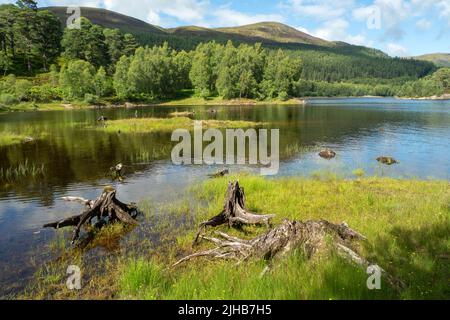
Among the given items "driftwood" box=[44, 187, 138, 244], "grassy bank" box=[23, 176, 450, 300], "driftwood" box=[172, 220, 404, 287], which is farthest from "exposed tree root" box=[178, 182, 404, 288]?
"driftwood" box=[44, 187, 138, 244]

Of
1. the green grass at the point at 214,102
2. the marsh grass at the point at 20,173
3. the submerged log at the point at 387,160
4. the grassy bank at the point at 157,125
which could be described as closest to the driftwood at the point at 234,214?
the marsh grass at the point at 20,173

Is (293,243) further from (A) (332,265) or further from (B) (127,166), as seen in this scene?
(B) (127,166)

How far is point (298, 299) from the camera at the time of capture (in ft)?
26.9

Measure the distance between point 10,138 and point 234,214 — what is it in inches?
1647

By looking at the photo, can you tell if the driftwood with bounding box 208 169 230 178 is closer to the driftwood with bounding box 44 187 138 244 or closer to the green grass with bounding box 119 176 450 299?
the green grass with bounding box 119 176 450 299

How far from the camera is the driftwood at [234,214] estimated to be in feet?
52.8

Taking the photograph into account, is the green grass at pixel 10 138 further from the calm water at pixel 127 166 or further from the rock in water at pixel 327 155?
the rock in water at pixel 327 155

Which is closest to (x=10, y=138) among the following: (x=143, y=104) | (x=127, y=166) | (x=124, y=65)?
(x=127, y=166)

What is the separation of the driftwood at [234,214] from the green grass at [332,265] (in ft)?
1.84

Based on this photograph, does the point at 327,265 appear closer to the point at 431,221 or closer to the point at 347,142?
the point at 431,221

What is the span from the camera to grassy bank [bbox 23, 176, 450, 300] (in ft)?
28.8
